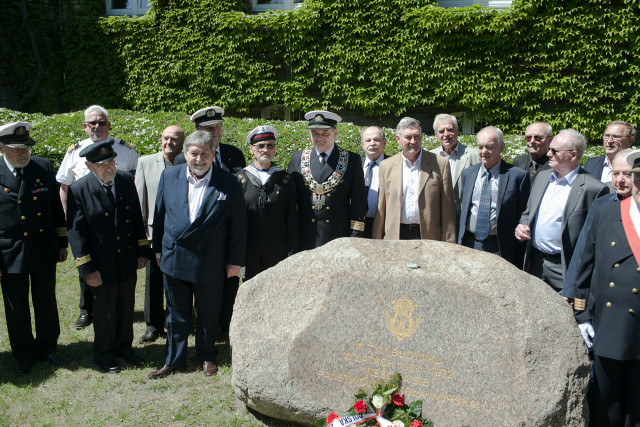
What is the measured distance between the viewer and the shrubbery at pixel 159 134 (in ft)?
29.2

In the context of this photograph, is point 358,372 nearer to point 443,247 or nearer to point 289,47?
point 443,247

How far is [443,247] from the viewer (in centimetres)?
393

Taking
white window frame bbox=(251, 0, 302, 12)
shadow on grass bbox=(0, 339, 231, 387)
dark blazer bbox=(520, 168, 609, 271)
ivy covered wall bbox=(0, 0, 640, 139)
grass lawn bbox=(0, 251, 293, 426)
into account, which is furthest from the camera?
white window frame bbox=(251, 0, 302, 12)

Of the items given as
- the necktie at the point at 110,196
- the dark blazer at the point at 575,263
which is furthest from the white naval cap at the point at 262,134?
the dark blazer at the point at 575,263

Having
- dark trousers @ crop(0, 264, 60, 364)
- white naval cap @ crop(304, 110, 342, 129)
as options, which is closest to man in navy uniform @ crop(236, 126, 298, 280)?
white naval cap @ crop(304, 110, 342, 129)

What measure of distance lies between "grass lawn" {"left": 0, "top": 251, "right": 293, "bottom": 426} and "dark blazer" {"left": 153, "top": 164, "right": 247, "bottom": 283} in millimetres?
884

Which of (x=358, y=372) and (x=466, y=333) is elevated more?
(x=466, y=333)

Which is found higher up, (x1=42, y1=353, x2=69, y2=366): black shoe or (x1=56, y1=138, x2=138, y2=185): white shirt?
(x1=56, y1=138, x2=138, y2=185): white shirt

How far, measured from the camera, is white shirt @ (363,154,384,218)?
5.28 meters

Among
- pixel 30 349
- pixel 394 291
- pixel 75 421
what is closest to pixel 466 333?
pixel 394 291

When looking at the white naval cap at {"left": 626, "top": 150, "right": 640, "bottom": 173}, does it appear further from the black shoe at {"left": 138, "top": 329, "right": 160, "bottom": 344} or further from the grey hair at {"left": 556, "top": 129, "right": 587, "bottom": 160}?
the black shoe at {"left": 138, "top": 329, "right": 160, "bottom": 344}

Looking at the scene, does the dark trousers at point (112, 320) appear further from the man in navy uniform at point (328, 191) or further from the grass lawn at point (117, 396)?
the man in navy uniform at point (328, 191)

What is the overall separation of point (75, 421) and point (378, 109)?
963 centimetres

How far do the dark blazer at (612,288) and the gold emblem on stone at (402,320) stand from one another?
1.12 meters
